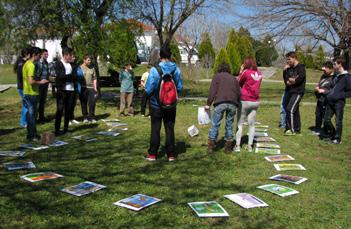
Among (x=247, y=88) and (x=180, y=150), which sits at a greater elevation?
(x=247, y=88)

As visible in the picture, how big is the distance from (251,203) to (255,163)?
77.6 inches

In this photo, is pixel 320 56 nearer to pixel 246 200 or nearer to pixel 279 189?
pixel 279 189

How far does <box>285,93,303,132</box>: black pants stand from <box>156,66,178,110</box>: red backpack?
3.72 metres

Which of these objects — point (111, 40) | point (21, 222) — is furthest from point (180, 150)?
point (111, 40)

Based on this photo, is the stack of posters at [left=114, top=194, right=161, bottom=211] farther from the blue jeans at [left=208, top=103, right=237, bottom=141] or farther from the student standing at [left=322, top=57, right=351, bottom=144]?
the student standing at [left=322, top=57, right=351, bottom=144]

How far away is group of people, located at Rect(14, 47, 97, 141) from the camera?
7422 mm

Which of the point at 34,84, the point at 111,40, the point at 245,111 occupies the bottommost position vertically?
the point at 245,111

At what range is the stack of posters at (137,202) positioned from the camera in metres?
4.32

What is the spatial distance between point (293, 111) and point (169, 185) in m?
4.67

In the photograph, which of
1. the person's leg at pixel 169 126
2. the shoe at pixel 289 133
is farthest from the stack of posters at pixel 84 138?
the shoe at pixel 289 133

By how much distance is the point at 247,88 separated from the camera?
6.95m

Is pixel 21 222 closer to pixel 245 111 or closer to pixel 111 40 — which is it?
pixel 245 111

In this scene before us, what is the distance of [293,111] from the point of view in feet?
28.8

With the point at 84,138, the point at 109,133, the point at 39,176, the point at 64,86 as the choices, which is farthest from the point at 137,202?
the point at 64,86
